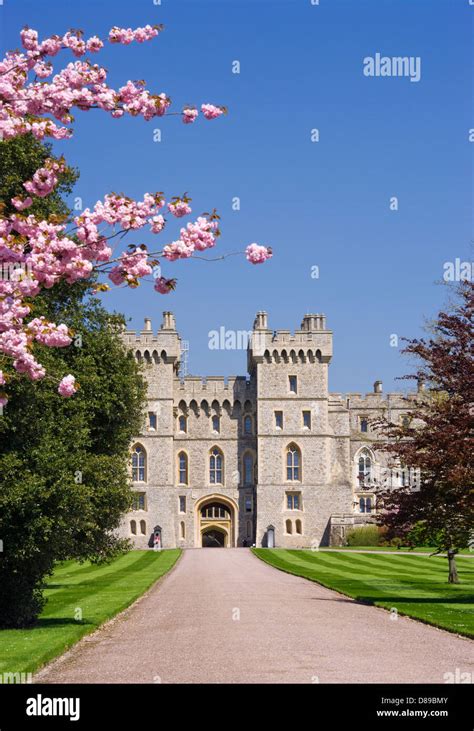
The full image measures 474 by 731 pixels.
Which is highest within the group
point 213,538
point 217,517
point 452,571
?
point 217,517

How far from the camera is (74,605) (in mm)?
25438

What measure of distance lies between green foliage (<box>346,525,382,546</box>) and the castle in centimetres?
82

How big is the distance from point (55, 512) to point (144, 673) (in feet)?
22.6

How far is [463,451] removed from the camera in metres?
23.9

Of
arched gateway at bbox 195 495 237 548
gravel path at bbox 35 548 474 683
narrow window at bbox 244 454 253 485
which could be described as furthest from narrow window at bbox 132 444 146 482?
gravel path at bbox 35 548 474 683

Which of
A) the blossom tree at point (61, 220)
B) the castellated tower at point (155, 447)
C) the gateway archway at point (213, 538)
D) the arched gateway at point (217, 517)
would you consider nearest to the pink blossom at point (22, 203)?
the blossom tree at point (61, 220)

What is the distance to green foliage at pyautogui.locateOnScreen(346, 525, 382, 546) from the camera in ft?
215

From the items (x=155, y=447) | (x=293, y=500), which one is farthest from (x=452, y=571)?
(x=155, y=447)

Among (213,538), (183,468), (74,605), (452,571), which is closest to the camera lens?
(74,605)

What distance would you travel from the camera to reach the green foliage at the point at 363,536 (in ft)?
215

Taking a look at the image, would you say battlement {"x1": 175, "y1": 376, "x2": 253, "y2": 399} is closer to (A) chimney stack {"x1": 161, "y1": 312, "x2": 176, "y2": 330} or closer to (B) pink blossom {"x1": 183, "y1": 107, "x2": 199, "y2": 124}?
(A) chimney stack {"x1": 161, "y1": 312, "x2": 176, "y2": 330}

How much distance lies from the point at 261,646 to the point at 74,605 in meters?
10.6

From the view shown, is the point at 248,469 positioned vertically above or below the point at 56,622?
above

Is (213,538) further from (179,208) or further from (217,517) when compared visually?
(179,208)
